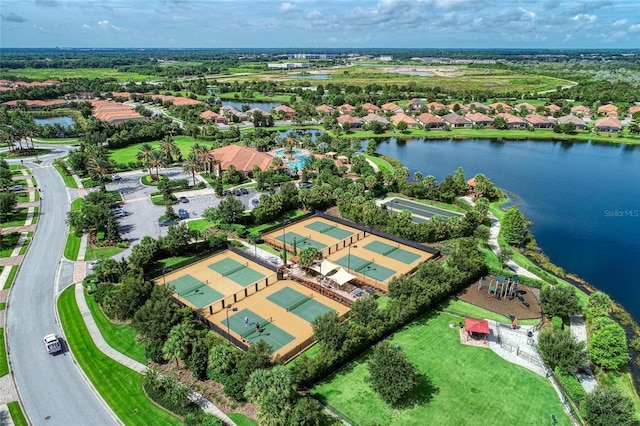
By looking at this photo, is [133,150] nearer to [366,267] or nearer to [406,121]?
[366,267]

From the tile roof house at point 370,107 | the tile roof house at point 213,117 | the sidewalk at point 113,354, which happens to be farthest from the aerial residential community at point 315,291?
the tile roof house at point 370,107

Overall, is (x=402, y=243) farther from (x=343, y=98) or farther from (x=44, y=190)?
(x=343, y=98)

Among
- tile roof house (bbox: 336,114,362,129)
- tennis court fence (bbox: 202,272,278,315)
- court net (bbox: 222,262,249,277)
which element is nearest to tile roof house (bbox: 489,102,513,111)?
tile roof house (bbox: 336,114,362,129)

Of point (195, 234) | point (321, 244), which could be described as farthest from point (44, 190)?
point (321, 244)

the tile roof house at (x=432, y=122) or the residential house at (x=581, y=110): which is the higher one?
the residential house at (x=581, y=110)

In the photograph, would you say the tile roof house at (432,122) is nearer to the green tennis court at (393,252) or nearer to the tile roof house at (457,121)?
the tile roof house at (457,121)

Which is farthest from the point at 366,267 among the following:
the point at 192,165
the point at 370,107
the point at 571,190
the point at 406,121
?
the point at 370,107
